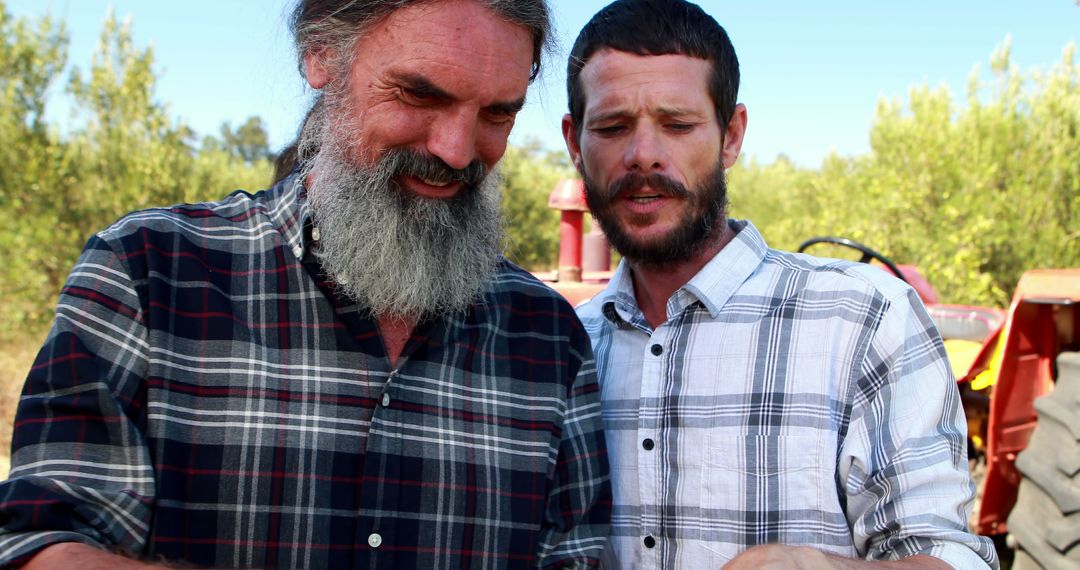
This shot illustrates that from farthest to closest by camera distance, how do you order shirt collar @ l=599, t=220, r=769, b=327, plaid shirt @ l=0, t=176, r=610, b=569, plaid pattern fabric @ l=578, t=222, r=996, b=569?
shirt collar @ l=599, t=220, r=769, b=327, plaid pattern fabric @ l=578, t=222, r=996, b=569, plaid shirt @ l=0, t=176, r=610, b=569

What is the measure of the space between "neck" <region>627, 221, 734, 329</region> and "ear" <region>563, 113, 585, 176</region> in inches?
12.8

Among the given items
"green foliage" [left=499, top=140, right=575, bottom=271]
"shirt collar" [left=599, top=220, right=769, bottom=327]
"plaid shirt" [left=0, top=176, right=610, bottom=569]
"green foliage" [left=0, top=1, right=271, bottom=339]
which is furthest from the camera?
"green foliage" [left=499, top=140, right=575, bottom=271]

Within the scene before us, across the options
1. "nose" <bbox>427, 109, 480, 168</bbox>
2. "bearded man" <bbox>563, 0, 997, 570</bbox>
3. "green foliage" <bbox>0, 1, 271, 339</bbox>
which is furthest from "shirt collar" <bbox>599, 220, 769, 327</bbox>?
"green foliage" <bbox>0, 1, 271, 339</bbox>

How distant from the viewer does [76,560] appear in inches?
47.1

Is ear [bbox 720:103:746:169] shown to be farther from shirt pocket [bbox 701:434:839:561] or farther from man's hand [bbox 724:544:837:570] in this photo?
man's hand [bbox 724:544:837:570]

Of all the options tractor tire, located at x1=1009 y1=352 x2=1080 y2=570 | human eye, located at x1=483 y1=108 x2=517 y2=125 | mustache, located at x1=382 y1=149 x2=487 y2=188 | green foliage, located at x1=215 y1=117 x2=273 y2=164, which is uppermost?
green foliage, located at x1=215 y1=117 x2=273 y2=164

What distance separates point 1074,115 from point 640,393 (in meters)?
13.9

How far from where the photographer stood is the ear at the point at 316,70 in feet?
5.91

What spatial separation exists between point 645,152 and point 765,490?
0.82 meters

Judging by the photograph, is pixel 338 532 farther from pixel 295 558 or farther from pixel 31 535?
pixel 31 535

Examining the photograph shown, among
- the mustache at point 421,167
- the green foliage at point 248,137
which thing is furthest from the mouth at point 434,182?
the green foliage at point 248,137

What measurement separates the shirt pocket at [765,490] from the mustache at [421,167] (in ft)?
2.65

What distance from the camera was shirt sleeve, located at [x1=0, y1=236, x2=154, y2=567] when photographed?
4.07ft

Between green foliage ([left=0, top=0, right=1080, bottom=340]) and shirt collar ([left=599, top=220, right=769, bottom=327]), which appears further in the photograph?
green foliage ([left=0, top=0, right=1080, bottom=340])
